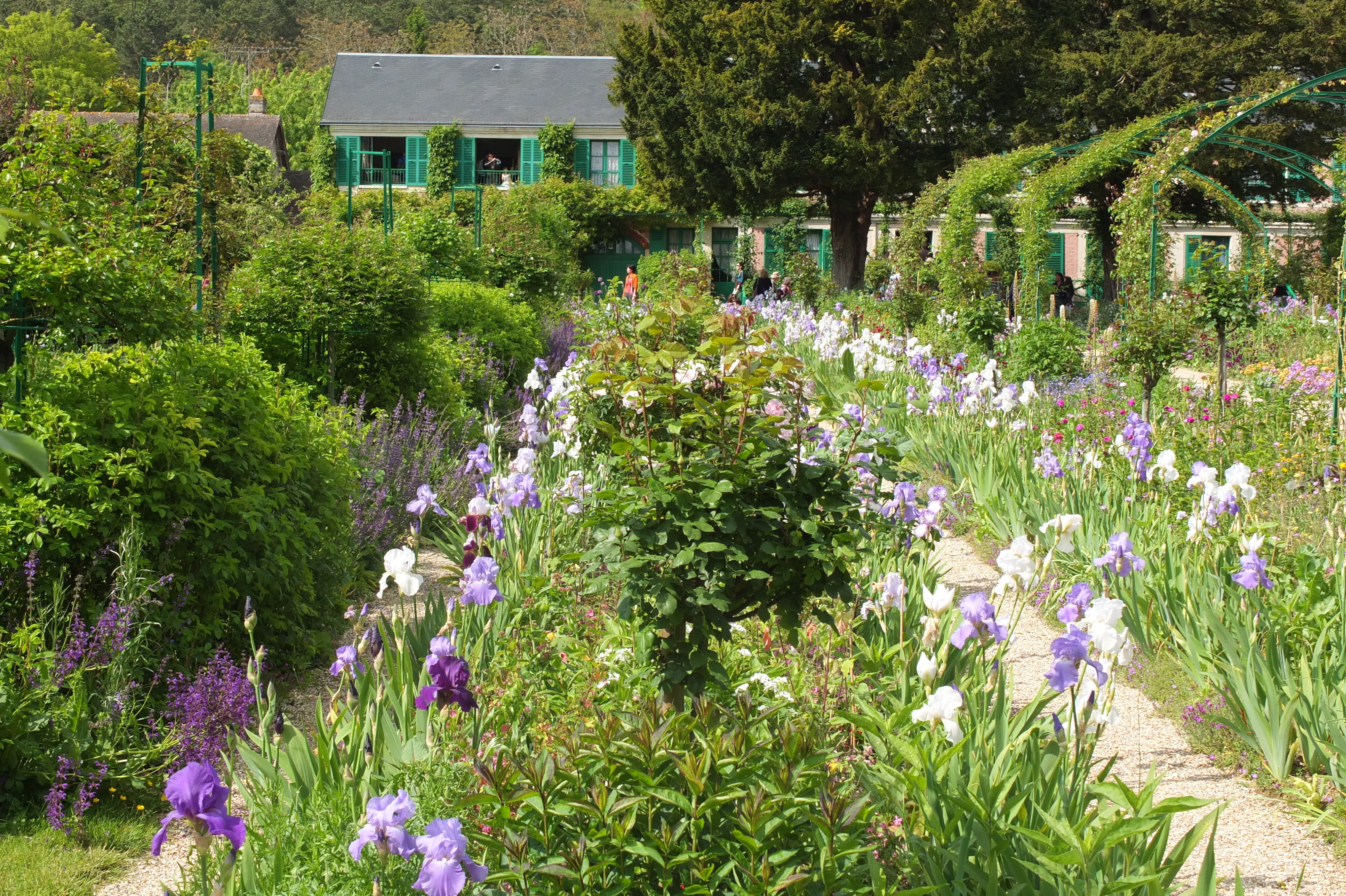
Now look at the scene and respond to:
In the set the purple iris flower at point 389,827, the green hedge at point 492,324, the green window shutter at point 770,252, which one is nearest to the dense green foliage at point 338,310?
the green hedge at point 492,324

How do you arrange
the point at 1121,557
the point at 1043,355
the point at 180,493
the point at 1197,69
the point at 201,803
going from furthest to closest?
the point at 1197,69
the point at 1043,355
the point at 180,493
the point at 1121,557
the point at 201,803

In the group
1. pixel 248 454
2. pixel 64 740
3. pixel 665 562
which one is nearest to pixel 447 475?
pixel 248 454

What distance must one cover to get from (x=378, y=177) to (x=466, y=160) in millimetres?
3810

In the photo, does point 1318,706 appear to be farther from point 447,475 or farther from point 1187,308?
point 1187,308

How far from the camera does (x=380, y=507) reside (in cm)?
543

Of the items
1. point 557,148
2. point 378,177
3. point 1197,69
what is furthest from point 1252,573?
point 378,177

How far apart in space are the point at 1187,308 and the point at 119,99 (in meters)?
6.91

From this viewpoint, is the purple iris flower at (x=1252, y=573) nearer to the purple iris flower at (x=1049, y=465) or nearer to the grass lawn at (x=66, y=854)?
the purple iris flower at (x=1049, y=465)

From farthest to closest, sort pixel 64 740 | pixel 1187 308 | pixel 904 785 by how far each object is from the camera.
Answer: pixel 1187 308 < pixel 64 740 < pixel 904 785

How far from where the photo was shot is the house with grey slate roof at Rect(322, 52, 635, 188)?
3300 centimetres

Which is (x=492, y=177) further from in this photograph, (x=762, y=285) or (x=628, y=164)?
(x=762, y=285)

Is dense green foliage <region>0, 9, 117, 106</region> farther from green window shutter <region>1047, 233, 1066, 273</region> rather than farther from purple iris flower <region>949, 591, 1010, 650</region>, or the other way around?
purple iris flower <region>949, 591, 1010, 650</region>

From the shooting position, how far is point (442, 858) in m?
1.59

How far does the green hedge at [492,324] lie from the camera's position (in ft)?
31.6
